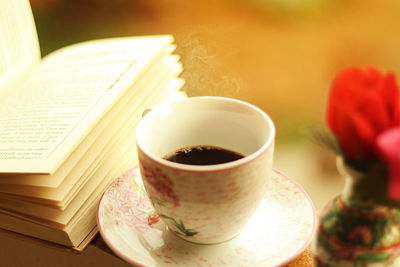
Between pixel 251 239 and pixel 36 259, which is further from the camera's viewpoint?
pixel 36 259

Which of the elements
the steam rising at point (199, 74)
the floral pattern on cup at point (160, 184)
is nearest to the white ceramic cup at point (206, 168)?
the floral pattern on cup at point (160, 184)

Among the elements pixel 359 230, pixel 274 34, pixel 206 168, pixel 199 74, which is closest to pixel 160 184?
pixel 206 168

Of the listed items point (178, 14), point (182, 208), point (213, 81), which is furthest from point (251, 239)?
point (178, 14)

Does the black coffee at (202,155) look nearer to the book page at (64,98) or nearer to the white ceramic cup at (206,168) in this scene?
the white ceramic cup at (206,168)

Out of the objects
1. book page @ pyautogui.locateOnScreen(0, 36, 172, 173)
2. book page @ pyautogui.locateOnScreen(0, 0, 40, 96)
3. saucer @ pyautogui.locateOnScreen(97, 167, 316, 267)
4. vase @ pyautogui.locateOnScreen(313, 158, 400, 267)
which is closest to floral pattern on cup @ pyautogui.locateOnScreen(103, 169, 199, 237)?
saucer @ pyautogui.locateOnScreen(97, 167, 316, 267)

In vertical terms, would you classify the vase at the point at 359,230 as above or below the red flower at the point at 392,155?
below

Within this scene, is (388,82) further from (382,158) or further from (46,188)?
(46,188)
